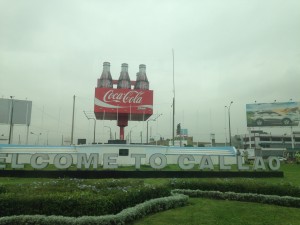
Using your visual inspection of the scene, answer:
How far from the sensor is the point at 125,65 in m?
47.7

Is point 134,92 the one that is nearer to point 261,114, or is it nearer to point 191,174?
point 191,174

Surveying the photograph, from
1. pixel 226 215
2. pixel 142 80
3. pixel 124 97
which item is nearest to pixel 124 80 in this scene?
pixel 142 80

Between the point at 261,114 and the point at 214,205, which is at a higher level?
the point at 261,114

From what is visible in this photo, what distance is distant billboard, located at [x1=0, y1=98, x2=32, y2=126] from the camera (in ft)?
166

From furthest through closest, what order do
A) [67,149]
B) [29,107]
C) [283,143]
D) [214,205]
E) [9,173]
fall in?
[283,143] < [29,107] < [67,149] < [9,173] < [214,205]

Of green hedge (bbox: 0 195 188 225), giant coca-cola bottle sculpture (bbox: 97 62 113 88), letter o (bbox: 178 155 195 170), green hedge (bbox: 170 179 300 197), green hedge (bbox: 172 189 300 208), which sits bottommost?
green hedge (bbox: 0 195 188 225)

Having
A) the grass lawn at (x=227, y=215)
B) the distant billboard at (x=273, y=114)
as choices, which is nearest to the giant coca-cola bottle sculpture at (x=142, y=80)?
the distant billboard at (x=273, y=114)

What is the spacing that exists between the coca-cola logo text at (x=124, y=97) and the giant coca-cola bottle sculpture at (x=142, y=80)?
2.04 m

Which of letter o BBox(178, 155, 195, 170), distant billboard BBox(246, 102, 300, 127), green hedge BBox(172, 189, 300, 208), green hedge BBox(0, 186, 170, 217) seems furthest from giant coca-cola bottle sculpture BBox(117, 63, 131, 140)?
green hedge BBox(0, 186, 170, 217)

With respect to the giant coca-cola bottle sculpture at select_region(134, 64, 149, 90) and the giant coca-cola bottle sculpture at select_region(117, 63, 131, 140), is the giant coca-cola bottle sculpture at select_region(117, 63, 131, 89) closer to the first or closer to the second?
the giant coca-cola bottle sculpture at select_region(117, 63, 131, 140)

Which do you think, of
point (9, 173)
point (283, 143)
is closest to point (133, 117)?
point (9, 173)

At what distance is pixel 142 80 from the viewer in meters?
46.3

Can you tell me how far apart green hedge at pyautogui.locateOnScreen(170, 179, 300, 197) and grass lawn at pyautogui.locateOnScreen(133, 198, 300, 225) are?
5.59 feet

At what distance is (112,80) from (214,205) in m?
34.1
